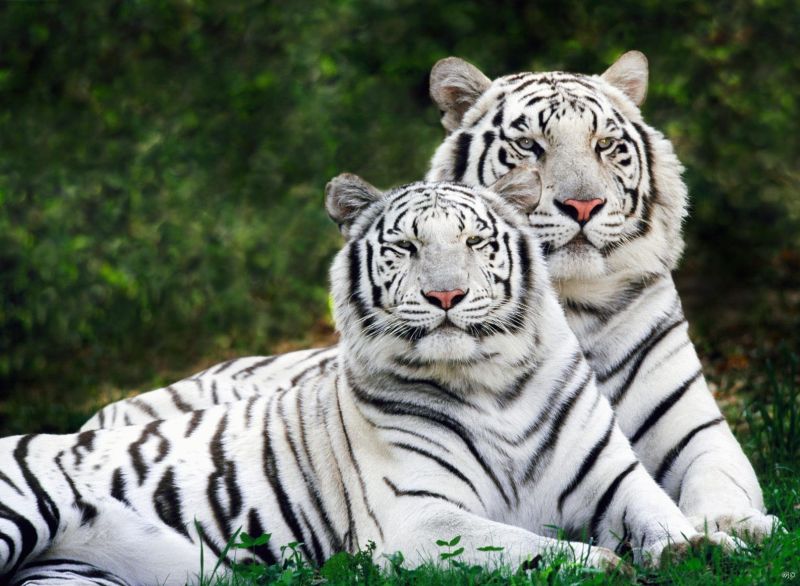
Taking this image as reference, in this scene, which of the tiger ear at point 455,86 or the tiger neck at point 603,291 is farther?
the tiger ear at point 455,86

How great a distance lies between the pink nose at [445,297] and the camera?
368 centimetres

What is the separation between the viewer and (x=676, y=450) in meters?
4.23

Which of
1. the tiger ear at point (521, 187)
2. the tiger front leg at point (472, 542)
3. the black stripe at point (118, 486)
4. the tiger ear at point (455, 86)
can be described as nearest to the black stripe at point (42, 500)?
the black stripe at point (118, 486)

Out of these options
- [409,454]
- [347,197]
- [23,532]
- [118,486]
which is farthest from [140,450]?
[347,197]

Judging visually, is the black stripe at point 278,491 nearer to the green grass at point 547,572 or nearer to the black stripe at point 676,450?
the green grass at point 547,572

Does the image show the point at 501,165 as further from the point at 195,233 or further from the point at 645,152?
the point at 195,233

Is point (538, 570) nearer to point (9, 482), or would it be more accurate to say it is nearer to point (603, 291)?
point (603, 291)

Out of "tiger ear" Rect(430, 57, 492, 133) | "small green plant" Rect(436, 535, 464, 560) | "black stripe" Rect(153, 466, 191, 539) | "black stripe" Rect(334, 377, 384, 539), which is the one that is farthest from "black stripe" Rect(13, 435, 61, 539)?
"tiger ear" Rect(430, 57, 492, 133)

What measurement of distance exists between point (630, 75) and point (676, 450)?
1.49 metres

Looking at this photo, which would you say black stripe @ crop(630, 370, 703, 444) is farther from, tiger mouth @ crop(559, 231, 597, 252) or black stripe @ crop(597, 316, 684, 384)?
tiger mouth @ crop(559, 231, 597, 252)

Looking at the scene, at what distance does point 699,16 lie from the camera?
357 inches

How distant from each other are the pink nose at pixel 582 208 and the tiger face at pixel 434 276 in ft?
0.45

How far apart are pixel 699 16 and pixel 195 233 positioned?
13.6 ft

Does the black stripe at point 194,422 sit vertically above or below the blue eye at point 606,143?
below
